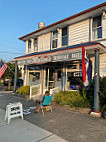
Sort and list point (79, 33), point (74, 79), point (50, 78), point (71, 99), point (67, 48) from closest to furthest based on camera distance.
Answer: point (71, 99) < point (67, 48) < point (74, 79) < point (79, 33) < point (50, 78)

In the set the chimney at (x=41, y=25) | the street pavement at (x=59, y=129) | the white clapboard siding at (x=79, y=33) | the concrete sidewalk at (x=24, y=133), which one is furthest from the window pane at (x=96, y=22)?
the chimney at (x=41, y=25)

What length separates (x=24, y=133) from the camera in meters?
3.57

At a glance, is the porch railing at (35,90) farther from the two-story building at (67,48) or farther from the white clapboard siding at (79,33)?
the white clapboard siding at (79,33)

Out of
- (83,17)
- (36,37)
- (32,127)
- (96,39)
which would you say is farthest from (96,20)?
(32,127)

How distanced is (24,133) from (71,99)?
3487 mm

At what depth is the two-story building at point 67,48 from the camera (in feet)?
22.1

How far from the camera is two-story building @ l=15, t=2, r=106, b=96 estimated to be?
22.1ft

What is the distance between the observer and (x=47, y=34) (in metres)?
11.0

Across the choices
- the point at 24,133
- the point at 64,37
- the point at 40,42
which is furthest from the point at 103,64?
the point at 40,42

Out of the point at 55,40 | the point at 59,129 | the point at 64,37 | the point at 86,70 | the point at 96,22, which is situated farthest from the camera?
the point at 55,40

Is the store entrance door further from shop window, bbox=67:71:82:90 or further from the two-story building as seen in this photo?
shop window, bbox=67:71:82:90

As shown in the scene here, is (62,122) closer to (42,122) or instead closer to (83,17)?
(42,122)

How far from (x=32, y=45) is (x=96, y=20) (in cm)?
697

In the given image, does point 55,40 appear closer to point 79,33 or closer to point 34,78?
point 79,33
